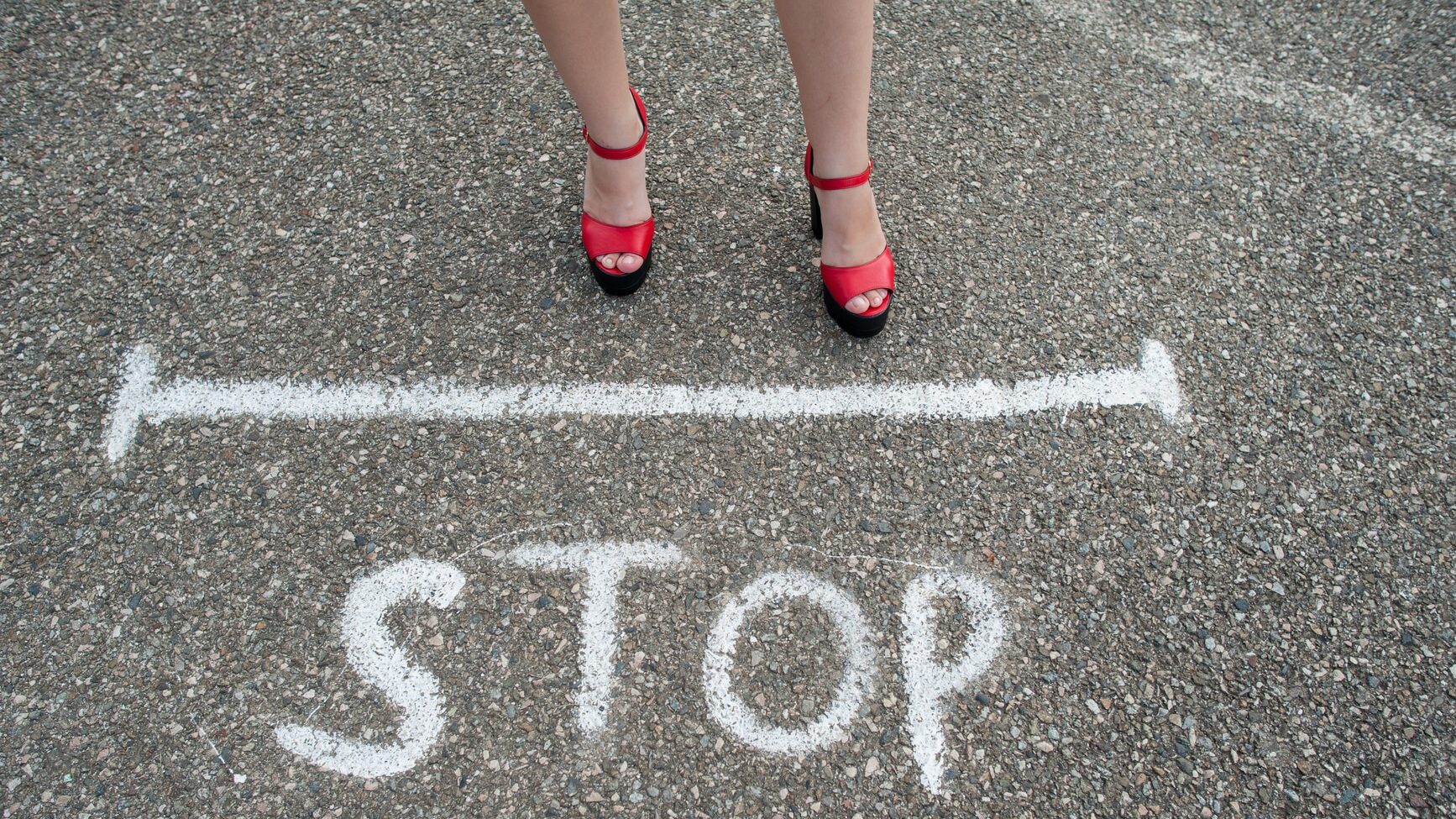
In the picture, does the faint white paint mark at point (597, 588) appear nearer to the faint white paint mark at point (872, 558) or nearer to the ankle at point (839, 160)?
the faint white paint mark at point (872, 558)

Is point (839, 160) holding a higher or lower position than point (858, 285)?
higher

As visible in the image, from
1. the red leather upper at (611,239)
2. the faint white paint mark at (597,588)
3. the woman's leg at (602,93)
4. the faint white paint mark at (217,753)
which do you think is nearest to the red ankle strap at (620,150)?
the woman's leg at (602,93)

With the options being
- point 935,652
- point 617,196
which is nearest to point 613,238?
point 617,196

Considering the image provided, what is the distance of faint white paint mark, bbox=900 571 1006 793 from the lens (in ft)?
5.89

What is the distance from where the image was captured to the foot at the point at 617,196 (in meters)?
2.27

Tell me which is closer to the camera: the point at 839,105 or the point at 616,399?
the point at 839,105

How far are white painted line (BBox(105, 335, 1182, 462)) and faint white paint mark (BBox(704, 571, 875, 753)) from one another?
0.46m

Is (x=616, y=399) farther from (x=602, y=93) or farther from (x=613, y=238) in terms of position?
(x=602, y=93)

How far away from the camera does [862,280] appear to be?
223 cm

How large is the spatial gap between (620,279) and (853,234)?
2.04 feet

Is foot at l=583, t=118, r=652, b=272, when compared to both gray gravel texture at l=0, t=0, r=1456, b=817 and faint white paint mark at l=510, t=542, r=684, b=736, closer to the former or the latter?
gray gravel texture at l=0, t=0, r=1456, b=817

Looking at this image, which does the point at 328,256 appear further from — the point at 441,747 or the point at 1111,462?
the point at 1111,462

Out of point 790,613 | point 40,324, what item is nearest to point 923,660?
point 790,613

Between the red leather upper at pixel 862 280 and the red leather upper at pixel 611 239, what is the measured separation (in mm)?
517
